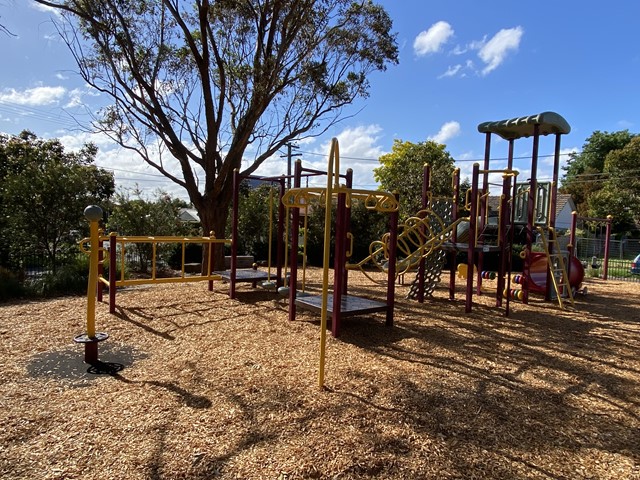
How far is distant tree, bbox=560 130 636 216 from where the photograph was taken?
44.6m

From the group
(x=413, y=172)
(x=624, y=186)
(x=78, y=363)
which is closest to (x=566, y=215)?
(x=624, y=186)

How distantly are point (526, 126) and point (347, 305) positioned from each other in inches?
205

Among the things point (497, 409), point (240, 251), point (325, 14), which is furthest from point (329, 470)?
point (240, 251)

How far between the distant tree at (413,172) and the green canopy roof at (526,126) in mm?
5356

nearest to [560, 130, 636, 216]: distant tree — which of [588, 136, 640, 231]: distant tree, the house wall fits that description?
the house wall

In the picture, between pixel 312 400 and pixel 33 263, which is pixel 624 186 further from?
pixel 33 263

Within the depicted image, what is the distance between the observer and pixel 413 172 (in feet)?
58.3

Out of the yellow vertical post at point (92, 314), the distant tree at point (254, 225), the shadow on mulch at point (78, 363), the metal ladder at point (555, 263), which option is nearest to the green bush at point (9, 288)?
the shadow on mulch at point (78, 363)

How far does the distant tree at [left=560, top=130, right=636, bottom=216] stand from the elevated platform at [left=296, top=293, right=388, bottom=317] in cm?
4530

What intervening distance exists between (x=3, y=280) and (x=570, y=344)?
8.78m

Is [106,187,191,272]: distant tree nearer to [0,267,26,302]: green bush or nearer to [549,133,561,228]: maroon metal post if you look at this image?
[0,267,26,302]: green bush

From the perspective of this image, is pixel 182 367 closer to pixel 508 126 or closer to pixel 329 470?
pixel 329 470

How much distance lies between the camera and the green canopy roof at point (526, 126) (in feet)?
24.2

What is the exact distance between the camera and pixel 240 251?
1512 centimetres
